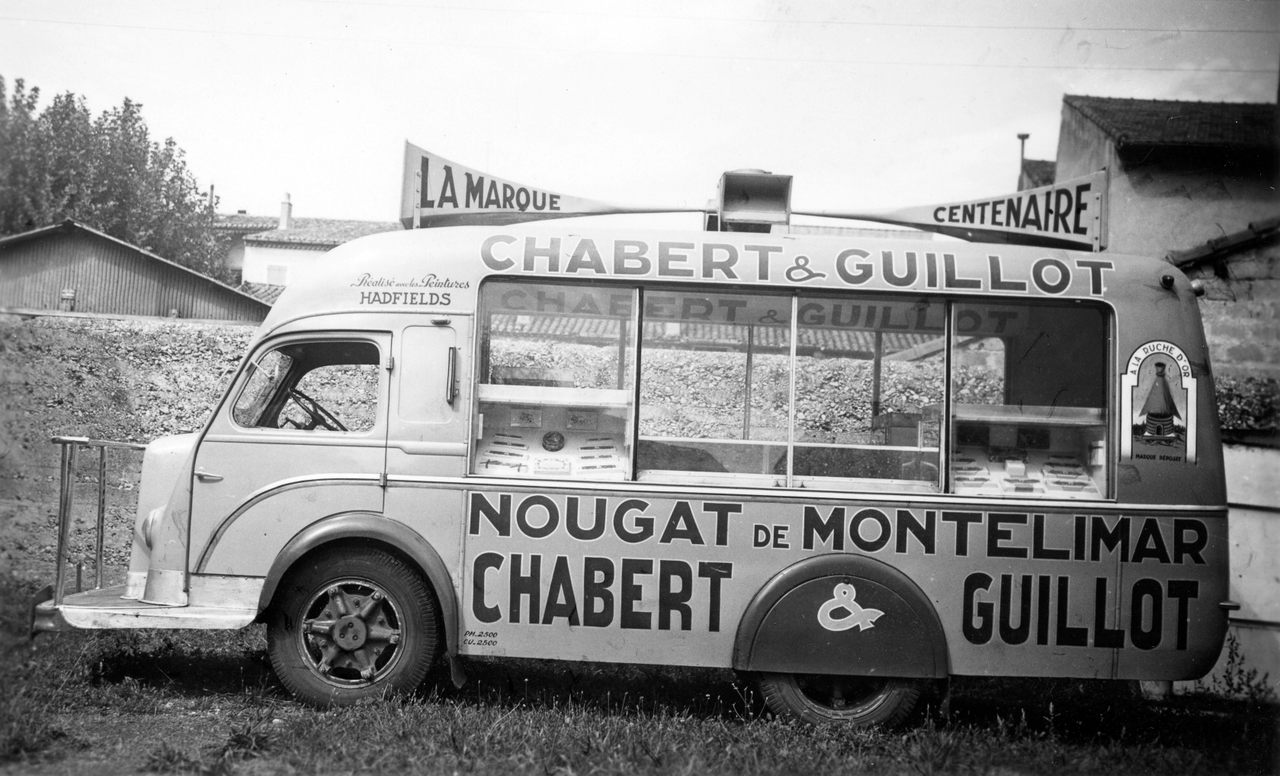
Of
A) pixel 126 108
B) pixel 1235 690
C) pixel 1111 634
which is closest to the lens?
pixel 1111 634

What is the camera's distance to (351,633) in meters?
5.17

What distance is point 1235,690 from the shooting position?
253 inches

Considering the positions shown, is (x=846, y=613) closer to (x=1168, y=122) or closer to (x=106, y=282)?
(x=1168, y=122)

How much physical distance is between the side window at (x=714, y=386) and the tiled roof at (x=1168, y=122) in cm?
817

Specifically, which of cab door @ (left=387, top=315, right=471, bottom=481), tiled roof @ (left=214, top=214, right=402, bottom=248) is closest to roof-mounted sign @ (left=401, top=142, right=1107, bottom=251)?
cab door @ (left=387, top=315, right=471, bottom=481)

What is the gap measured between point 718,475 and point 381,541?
185cm

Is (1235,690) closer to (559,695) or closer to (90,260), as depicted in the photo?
(559,695)

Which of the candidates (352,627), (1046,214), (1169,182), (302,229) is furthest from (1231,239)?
(302,229)

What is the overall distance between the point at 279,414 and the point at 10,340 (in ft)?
12.9

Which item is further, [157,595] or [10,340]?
[10,340]

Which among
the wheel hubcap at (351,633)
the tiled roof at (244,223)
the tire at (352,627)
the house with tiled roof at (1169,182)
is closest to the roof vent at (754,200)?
the tire at (352,627)

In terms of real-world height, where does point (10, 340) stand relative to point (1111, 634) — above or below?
above

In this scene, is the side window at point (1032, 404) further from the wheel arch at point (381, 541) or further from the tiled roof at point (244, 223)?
the tiled roof at point (244, 223)

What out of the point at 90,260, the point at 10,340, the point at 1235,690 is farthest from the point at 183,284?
the point at 1235,690
